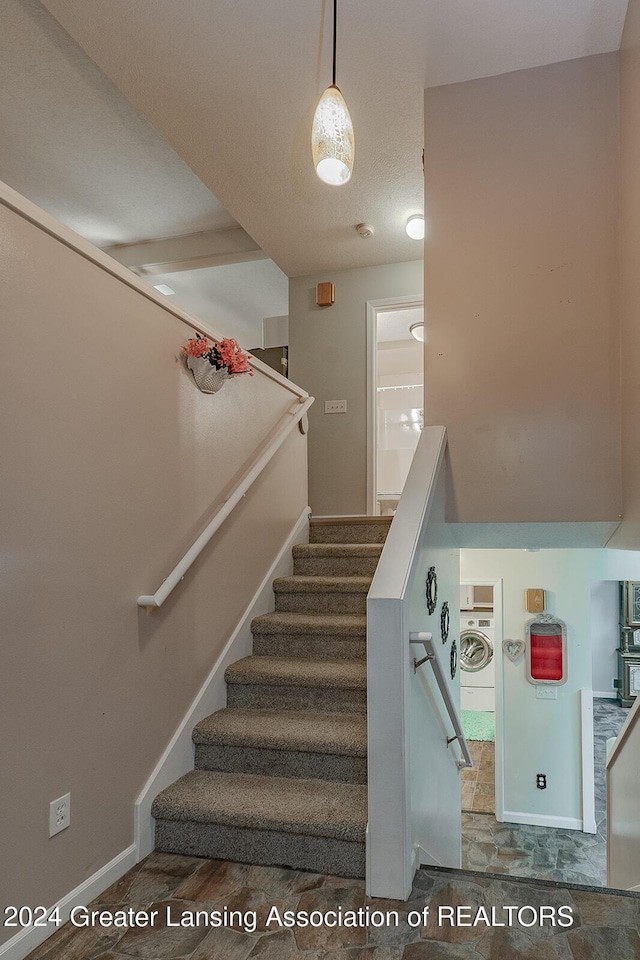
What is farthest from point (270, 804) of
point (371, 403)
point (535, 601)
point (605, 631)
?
point (605, 631)

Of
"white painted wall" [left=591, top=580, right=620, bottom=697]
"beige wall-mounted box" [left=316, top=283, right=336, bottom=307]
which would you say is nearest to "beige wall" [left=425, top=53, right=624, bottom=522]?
"beige wall-mounted box" [left=316, top=283, right=336, bottom=307]

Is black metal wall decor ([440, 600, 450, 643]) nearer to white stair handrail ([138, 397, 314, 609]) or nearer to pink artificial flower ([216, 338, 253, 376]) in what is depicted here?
white stair handrail ([138, 397, 314, 609])

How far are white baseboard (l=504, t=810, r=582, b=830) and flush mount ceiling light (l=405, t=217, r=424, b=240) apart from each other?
5.14m

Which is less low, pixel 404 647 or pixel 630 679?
pixel 404 647

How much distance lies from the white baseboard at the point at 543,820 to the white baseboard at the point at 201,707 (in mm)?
3713

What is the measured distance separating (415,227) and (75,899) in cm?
416

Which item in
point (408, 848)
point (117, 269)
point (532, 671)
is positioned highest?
point (117, 269)

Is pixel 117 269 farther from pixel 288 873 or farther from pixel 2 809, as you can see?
pixel 288 873

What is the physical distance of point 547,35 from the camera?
108 inches

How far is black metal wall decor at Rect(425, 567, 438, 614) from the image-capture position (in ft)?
8.43

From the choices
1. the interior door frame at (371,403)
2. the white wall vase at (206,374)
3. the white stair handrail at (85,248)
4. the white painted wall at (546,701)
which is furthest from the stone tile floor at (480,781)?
the white stair handrail at (85,248)

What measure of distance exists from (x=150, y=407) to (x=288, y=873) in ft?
5.82

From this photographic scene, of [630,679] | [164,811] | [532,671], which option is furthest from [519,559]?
[164,811]

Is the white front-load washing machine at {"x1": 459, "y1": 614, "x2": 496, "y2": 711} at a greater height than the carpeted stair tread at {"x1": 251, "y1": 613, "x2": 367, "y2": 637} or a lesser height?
lesser
